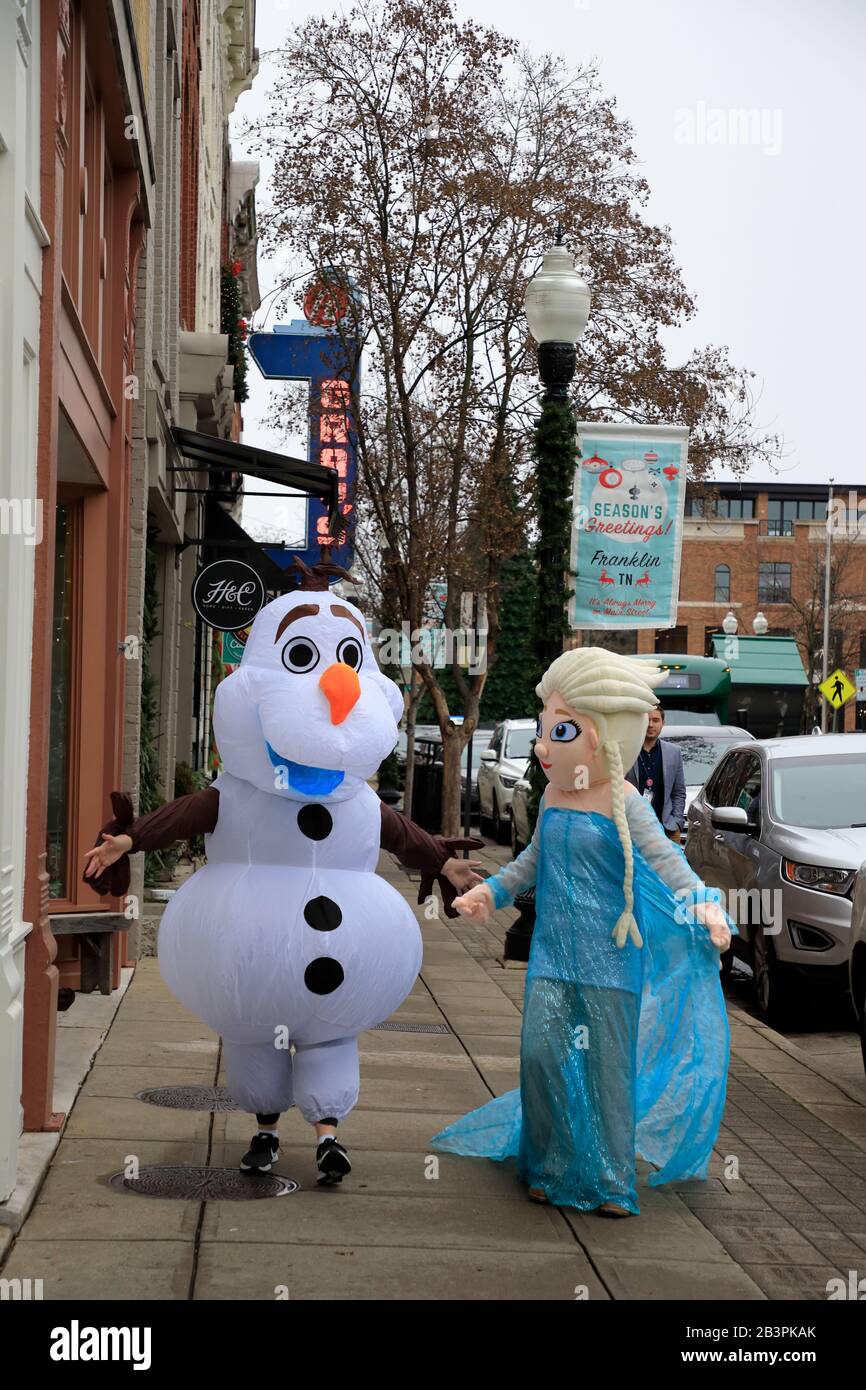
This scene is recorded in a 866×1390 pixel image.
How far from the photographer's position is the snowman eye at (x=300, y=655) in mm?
6070

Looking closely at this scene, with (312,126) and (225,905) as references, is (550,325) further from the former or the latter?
(312,126)

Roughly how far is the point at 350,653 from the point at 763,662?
3226 centimetres

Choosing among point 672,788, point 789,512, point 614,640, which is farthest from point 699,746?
point 789,512

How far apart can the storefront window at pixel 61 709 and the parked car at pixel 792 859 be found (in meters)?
4.04

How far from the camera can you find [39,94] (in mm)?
6250

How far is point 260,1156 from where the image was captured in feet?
21.3

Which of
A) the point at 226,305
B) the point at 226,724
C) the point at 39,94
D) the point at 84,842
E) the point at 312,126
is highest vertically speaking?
the point at 312,126

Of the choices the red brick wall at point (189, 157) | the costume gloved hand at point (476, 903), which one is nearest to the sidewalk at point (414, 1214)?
the costume gloved hand at point (476, 903)

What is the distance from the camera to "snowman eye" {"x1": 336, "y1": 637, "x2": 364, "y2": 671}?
616cm

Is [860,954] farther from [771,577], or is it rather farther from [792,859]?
[771,577]

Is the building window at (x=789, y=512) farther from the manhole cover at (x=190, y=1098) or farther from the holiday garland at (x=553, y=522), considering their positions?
the manhole cover at (x=190, y=1098)

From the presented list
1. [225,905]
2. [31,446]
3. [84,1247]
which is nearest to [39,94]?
[31,446]

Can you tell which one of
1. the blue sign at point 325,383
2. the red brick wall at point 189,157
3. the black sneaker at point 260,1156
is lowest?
the black sneaker at point 260,1156

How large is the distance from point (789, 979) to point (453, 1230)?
557 cm
